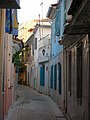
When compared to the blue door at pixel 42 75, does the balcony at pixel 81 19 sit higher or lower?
higher

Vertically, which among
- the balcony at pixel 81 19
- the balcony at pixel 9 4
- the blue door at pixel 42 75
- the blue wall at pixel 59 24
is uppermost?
the blue wall at pixel 59 24

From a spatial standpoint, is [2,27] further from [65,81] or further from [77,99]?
[65,81]

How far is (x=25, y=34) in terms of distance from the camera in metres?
60.9

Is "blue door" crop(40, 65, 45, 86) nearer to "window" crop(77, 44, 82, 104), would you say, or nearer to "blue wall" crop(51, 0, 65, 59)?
"blue wall" crop(51, 0, 65, 59)

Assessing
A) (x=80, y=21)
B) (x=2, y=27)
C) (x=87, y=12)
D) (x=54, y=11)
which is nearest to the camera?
(x=87, y=12)

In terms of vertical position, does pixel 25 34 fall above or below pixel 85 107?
above

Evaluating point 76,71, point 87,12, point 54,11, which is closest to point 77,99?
point 76,71

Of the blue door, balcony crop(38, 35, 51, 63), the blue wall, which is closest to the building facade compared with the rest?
the blue wall

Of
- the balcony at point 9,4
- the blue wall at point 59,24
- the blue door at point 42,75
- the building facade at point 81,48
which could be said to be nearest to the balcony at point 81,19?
the building facade at point 81,48

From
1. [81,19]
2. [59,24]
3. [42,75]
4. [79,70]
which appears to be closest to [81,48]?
[79,70]

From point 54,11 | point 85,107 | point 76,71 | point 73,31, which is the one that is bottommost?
point 85,107

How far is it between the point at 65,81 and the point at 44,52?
16.1 metres

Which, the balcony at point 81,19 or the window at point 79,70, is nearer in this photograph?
the balcony at point 81,19

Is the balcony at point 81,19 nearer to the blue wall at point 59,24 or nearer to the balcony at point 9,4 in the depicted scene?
the balcony at point 9,4
